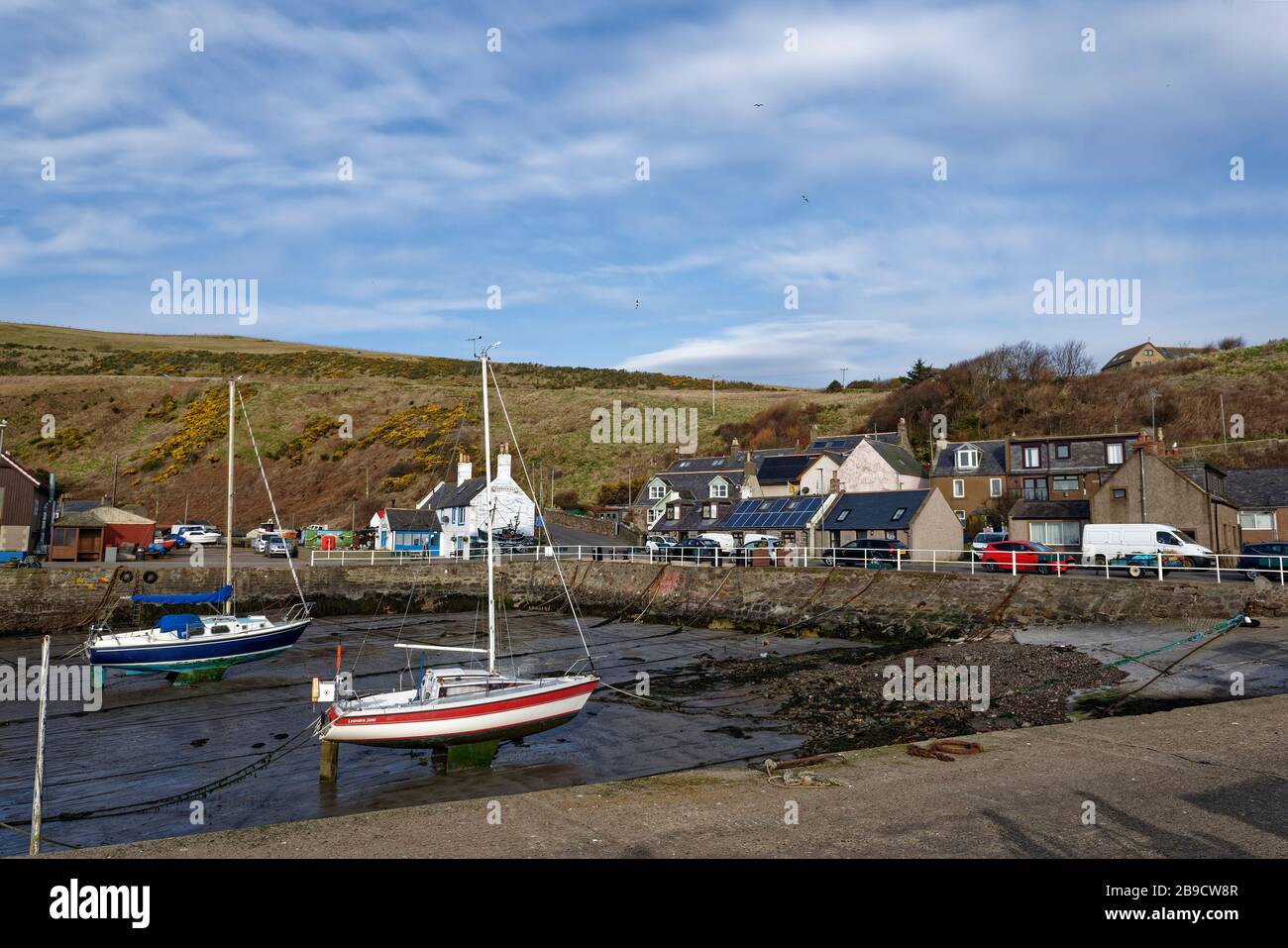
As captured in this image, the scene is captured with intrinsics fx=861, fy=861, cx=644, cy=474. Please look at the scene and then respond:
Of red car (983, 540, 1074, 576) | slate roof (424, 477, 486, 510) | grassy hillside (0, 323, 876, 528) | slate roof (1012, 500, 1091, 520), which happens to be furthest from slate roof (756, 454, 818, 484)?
red car (983, 540, 1074, 576)

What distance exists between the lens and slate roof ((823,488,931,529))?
53750 mm

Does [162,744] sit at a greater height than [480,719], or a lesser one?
lesser

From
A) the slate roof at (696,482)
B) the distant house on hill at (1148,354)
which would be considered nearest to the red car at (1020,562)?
the slate roof at (696,482)

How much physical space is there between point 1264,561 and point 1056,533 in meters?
17.6

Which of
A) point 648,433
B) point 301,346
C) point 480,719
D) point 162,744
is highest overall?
point 301,346

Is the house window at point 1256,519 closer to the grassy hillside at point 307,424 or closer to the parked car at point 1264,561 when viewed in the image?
the parked car at point 1264,561

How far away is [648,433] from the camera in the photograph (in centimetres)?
12262

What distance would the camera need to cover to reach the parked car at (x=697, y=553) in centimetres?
5561

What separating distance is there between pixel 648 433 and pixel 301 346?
4325 inches

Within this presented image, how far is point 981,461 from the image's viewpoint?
75.9 metres

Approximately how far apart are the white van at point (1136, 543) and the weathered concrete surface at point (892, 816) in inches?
1189
